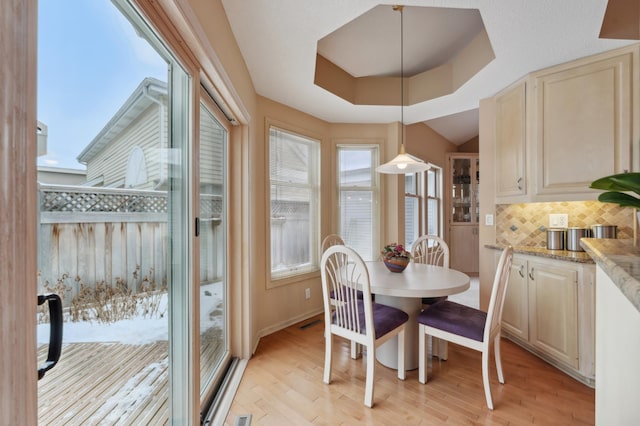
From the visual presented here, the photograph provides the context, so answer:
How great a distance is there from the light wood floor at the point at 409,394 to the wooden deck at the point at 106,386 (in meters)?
0.70

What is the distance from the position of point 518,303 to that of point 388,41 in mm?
2695

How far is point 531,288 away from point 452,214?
3.18 m

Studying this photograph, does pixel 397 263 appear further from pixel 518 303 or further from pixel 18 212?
pixel 18 212

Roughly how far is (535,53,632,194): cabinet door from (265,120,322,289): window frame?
7.22ft

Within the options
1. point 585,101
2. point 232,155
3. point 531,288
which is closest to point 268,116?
point 232,155

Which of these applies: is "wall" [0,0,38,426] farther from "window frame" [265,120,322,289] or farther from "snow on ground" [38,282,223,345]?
"window frame" [265,120,322,289]

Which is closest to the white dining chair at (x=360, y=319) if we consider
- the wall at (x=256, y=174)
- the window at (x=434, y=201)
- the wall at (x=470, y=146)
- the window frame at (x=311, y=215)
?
the wall at (x=256, y=174)

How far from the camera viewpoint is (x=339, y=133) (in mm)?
3572

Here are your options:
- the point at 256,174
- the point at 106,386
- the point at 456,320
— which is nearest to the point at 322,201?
the point at 256,174

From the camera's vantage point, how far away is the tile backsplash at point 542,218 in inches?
85.4

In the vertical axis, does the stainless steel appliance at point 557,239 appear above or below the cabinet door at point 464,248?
above

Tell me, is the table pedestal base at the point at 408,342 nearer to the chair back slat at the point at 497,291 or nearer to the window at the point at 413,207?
the chair back slat at the point at 497,291

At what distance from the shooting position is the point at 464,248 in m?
5.27

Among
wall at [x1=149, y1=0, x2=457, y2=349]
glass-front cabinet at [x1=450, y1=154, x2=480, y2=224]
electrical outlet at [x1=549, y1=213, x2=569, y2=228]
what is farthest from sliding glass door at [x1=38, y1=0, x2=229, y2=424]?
glass-front cabinet at [x1=450, y1=154, x2=480, y2=224]
